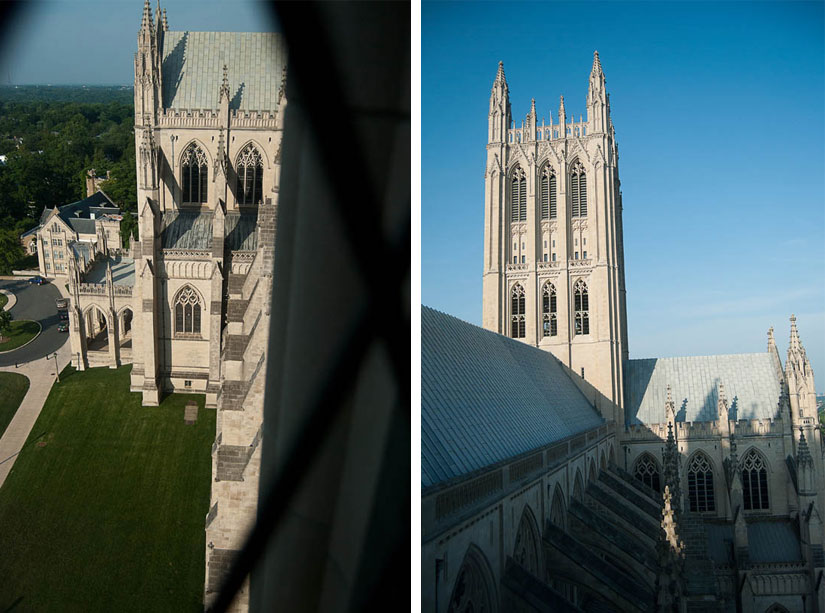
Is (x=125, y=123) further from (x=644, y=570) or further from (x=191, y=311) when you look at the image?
(x=191, y=311)

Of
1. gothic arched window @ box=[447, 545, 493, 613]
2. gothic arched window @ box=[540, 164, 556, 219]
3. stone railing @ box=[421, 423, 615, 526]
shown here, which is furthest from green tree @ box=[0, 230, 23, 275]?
gothic arched window @ box=[540, 164, 556, 219]

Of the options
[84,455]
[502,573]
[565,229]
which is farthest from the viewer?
[565,229]

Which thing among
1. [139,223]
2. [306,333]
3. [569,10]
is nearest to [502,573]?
[306,333]

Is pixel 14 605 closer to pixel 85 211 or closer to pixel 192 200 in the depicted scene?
pixel 85 211

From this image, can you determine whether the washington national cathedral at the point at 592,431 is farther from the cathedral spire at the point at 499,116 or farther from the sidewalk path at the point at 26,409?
the sidewalk path at the point at 26,409

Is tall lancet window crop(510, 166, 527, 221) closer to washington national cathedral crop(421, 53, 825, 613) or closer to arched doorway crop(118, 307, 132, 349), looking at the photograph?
washington national cathedral crop(421, 53, 825, 613)

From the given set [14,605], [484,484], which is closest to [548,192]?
[484,484]
